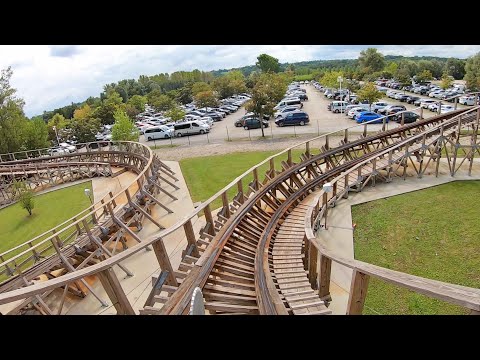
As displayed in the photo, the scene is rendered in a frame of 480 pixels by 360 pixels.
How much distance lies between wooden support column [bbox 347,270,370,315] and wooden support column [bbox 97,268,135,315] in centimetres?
290

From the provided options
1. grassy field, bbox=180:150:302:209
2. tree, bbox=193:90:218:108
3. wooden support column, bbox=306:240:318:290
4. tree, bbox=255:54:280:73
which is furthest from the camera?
tree, bbox=255:54:280:73

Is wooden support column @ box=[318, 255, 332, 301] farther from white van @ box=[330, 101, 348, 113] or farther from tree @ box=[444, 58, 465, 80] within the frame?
tree @ box=[444, 58, 465, 80]

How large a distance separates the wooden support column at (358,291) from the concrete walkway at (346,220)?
274cm

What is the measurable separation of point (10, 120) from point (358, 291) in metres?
30.6

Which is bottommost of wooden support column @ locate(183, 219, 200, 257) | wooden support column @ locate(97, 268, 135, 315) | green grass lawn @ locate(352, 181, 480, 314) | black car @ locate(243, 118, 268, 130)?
green grass lawn @ locate(352, 181, 480, 314)

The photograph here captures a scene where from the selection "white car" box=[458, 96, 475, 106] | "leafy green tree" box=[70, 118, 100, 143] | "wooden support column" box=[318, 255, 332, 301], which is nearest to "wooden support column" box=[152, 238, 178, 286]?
"wooden support column" box=[318, 255, 332, 301]

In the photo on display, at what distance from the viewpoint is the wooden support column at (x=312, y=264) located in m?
6.28

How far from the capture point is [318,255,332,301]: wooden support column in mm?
5676

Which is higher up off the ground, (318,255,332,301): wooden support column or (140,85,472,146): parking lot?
(318,255,332,301): wooden support column

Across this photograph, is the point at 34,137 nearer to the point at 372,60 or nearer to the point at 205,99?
the point at 205,99

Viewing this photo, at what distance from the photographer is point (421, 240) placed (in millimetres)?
8211

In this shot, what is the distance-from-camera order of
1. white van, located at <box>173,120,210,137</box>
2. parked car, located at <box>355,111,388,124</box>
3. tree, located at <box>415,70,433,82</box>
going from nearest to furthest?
parked car, located at <box>355,111,388,124</box> → white van, located at <box>173,120,210,137</box> → tree, located at <box>415,70,433,82</box>
